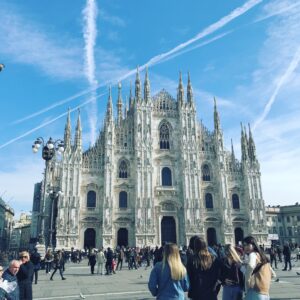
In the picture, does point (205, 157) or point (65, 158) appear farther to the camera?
point (205, 157)

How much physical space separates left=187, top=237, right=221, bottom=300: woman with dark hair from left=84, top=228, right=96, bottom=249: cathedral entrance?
3510 centimetres

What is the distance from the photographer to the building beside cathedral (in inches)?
1508

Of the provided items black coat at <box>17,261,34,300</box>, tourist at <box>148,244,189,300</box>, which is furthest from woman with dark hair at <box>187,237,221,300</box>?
black coat at <box>17,261,34,300</box>

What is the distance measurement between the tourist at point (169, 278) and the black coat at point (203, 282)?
12.5 inches

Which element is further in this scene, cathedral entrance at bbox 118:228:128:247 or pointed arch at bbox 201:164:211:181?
pointed arch at bbox 201:164:211:181

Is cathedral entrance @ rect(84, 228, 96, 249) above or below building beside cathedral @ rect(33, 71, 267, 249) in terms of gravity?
below

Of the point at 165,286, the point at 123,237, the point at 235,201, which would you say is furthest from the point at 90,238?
the point at 165,286

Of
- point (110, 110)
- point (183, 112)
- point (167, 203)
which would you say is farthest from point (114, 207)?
point (183, 112)

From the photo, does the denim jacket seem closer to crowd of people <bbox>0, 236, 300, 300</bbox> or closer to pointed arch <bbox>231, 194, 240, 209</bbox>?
crowd of people <bbox>0, 236, 300, 300</bbox>

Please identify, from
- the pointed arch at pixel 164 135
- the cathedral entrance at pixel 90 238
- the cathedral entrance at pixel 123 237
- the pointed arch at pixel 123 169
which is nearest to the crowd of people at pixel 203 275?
the cathedral entrance at pixel 90 238

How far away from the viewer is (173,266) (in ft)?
14.9

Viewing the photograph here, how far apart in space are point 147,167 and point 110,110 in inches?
335

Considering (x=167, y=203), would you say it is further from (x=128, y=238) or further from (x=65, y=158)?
(x=65, y=158)

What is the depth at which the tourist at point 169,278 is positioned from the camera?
14.9 feet
